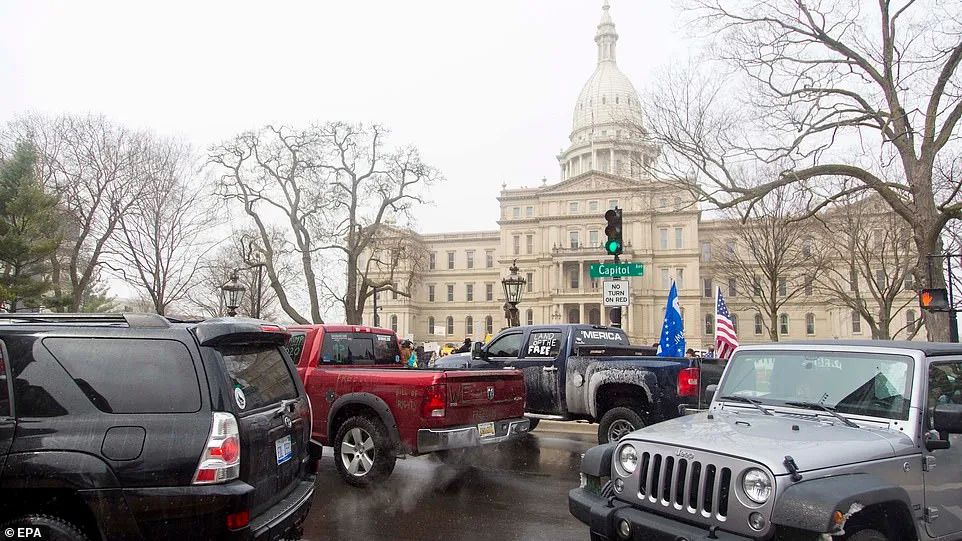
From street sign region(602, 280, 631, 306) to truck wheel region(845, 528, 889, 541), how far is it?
8063mm

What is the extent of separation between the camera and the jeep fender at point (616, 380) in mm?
8703

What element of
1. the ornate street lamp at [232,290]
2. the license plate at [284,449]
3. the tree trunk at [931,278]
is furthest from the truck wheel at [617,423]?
the ornate street lamp at [232,290]

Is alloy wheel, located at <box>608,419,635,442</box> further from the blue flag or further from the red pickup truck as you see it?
the blue flag

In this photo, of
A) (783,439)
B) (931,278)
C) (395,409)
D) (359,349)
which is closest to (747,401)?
(783,439)

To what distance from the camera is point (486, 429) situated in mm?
→ 7688

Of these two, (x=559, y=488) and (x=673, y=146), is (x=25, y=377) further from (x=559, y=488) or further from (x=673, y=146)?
(x=673, y=146)

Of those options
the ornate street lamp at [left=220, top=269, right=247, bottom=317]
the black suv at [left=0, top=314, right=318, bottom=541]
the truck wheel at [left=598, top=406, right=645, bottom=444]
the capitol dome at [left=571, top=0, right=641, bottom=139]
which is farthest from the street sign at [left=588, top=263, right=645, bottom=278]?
the capitol dome at [left=571, top=0, right=641, bottom=139]

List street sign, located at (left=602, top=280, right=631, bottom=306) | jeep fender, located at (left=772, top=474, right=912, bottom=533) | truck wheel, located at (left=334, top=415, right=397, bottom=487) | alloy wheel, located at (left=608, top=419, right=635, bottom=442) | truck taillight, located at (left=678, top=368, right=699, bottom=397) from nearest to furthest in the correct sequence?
jeep fender, located at (left=772, top=474, right=912, bottom=533) → truck wheel, located at (left=334, top=415, right=397, bottom=487) → truck taillight, located at (left=678, top=368, right=699, bottom=397) → alloy wheel, located at (left=608, top=419, right=635, bottom=442) → street sign, located at (left=602, top=280, right=631, bottom=306)

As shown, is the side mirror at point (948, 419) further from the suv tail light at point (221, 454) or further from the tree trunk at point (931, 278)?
the tree trunk at point (931, 278)

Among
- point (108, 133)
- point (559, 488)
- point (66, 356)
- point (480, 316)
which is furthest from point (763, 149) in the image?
point (480, 316)

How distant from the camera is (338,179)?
37.5 meters

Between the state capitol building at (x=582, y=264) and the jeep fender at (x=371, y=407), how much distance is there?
A: 218ft

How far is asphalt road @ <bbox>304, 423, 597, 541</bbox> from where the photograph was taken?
5.98 meters

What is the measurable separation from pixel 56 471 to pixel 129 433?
1.22 ft
